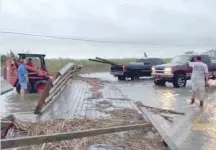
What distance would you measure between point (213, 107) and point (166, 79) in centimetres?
1026

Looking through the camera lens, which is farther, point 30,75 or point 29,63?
point 29,63

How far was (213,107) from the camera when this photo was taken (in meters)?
13.5

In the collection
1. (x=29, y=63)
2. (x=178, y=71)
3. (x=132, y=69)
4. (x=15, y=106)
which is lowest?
(x=15, y=106)

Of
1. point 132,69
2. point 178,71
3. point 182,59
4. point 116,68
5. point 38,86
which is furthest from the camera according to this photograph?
point 132,69

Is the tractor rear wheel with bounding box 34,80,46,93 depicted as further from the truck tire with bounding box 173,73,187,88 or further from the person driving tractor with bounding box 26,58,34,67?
the truck tire with bounding box 173,73,187,88

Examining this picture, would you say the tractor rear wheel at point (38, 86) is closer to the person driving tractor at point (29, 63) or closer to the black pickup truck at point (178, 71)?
the person driving tractor at point (29, 63)

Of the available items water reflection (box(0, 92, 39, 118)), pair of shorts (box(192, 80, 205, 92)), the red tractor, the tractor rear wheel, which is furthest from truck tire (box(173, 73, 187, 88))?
water reflection (box(0, 92, 39, 118))

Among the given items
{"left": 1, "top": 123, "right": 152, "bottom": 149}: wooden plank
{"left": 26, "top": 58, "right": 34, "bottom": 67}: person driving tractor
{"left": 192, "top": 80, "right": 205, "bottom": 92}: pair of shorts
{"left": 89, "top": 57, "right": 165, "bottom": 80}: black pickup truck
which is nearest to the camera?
{"left": 1, "top": 123, "right": 152, "bottom": 149}: wooden plank

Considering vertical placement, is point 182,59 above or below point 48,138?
above

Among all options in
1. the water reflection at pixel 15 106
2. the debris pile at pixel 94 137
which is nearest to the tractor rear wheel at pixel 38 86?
the water reflection at pixel 15 106

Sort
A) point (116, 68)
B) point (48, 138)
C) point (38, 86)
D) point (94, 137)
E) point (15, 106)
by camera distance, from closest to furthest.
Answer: point (48, 138) → point (94, 137) → point (15, 106) → point (38, 86) → point (116, 68)

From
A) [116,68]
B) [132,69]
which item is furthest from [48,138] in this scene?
[132,69]

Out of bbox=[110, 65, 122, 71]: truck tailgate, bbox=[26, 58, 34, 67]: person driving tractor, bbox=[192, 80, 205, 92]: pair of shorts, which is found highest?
bbox=[26, 58, 34, 67]: person driving tractor

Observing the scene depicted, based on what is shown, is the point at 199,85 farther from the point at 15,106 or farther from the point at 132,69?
the point at 132,69
